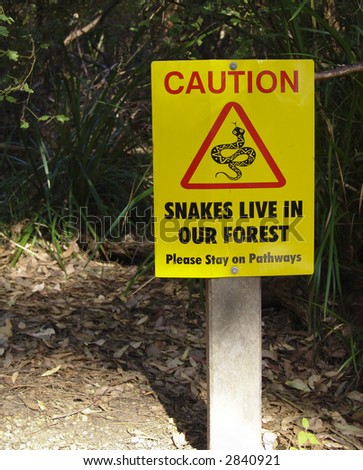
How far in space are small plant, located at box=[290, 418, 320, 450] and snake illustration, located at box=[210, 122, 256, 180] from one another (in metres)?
1.20

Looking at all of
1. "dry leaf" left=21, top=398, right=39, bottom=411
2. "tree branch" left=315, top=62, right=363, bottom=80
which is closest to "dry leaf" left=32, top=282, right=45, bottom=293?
"dry leaf" left=21, top=398, right=39, bottom=411

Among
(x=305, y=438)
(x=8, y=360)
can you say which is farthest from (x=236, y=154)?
(x=8, y=360)

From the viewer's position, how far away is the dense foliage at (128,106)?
12.7ft

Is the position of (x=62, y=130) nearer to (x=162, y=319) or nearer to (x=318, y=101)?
(x=162, y=319)

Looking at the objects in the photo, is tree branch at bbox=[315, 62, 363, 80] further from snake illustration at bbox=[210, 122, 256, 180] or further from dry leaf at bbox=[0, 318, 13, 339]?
dry leaf at bbox=[0, 318, 13, 339]

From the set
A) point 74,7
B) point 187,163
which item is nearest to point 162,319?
point 187,163

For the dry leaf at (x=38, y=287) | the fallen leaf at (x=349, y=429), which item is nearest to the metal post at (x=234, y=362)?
the fallen leaf at (x=349, y=429)

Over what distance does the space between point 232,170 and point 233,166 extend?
2 cm

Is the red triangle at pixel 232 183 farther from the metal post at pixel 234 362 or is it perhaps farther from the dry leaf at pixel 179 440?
the dry leaf at pixel 179 440

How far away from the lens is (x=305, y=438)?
10.3 ft

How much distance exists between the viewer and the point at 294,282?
4.34 meters

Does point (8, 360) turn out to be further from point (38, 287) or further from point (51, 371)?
point (38, 287)

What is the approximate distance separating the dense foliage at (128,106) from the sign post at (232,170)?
0.80 meters

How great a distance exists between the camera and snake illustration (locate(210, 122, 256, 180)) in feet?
8.70
